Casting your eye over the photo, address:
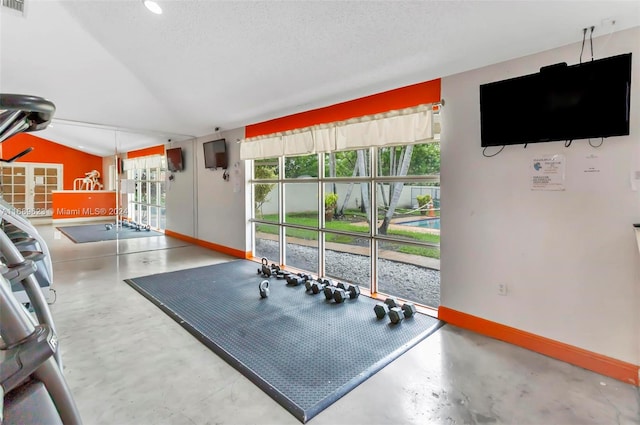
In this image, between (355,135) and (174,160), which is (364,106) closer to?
(355,135)

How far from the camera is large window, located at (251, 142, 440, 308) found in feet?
12.5

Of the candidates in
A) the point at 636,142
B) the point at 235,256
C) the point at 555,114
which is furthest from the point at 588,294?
the point at 235,256

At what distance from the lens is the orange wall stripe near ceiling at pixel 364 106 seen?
10.8ft

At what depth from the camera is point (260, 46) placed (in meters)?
2.97

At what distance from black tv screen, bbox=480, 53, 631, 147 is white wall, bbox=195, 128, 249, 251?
4.15m

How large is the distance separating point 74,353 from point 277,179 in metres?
3.45

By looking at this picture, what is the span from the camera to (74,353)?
2.53 m

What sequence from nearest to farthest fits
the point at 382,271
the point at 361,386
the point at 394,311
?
the point at 361,386 < the point at 394,311 < the point at 382,271

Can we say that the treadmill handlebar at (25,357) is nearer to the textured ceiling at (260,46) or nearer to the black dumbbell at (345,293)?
the textured ceiling at (260,46)

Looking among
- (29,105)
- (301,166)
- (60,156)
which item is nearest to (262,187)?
(301,166)

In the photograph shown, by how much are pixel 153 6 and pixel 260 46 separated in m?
0.90

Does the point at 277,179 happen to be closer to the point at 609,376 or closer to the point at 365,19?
→ the point at 365,19

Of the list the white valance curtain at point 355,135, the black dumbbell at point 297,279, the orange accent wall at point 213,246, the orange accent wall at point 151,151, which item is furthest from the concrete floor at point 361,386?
the orange accent wall at point 151,151

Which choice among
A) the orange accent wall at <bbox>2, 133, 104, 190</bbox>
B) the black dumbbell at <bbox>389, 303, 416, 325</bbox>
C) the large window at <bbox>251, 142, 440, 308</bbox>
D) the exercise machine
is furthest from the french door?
the black dumbbell at <bbox>389, 303, 416, 325</bbox>
